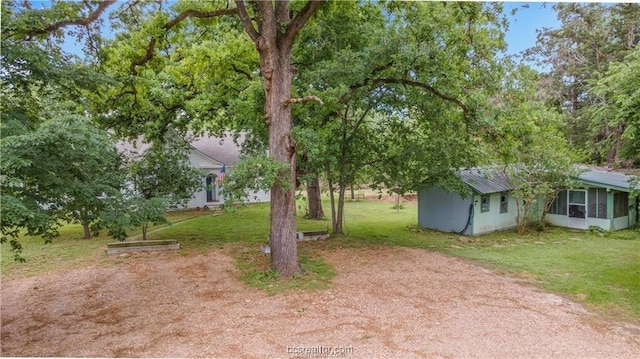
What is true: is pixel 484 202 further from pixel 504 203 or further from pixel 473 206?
pixel 504 203

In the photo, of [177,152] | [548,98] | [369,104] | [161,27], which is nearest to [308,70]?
[369,104]

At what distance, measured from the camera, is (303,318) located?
512 cm

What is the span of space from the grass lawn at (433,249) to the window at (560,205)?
0.99 meters

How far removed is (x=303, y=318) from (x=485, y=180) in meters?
9.61

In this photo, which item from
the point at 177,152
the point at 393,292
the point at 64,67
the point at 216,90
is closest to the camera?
the point at 64,67

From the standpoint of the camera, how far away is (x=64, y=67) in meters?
4.59

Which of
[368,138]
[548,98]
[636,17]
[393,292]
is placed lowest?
[393,292]

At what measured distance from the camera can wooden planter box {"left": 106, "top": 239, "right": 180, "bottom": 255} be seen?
29.9 feet

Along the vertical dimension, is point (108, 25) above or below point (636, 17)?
below

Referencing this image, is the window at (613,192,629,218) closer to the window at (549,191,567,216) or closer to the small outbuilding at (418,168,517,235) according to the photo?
the window at (549,191,567,216)

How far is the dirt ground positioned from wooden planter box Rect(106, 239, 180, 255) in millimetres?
1526

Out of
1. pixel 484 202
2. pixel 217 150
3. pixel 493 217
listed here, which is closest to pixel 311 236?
pixel 484 202

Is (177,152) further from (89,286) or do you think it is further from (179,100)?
(89,286)

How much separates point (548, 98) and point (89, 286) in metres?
22.7
